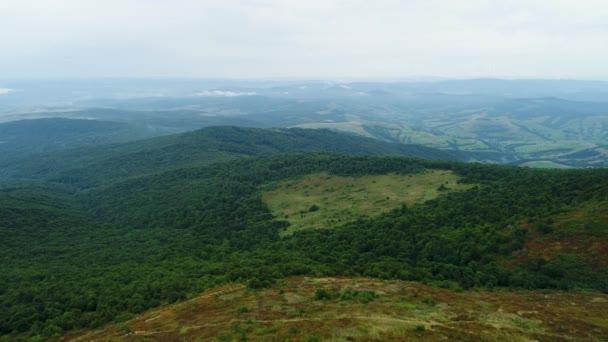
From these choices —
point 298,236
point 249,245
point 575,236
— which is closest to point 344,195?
point 298,236

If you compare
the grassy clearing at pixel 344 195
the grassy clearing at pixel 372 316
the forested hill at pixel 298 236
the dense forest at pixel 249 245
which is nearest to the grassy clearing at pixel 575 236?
the forested hill at pixel 298 236

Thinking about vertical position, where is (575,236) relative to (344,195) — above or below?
above

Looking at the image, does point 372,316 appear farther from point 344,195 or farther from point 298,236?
point 344,195

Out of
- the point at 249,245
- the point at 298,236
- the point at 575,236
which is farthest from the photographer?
the point at 249,245

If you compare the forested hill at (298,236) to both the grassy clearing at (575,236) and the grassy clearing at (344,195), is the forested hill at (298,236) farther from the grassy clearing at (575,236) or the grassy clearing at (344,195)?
the grassy clearing at (344,195)

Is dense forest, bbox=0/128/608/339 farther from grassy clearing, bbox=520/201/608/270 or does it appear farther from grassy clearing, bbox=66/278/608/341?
grassy clearing, bbox=66/278/608/341

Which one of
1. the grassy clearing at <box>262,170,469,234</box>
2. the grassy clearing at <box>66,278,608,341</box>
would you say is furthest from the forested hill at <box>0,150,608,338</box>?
the grassy clearing at <box>66,278,608,341</box>
